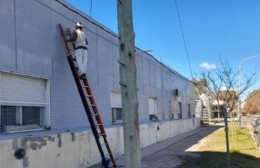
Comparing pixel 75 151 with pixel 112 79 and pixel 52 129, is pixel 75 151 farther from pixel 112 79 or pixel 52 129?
pixel 112 79

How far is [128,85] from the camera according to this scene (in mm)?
5559

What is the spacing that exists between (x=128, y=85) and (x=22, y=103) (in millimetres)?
4654

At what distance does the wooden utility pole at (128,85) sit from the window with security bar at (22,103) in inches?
163

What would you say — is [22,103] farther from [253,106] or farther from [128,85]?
[253,106]

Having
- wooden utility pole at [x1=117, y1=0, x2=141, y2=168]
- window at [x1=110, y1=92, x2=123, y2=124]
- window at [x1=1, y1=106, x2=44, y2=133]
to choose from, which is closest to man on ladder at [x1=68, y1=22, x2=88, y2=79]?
window at [x1=1, y1=106, x2=44, y2=133]

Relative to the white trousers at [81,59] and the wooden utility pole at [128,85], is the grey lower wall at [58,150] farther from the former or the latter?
the wooden utility pole at [128,85]

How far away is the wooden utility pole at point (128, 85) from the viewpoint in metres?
5.46

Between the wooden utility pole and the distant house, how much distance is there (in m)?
3.66

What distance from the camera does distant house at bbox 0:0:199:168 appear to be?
8.88 m

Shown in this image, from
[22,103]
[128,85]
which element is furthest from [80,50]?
[128,85]

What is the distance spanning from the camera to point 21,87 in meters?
9.46

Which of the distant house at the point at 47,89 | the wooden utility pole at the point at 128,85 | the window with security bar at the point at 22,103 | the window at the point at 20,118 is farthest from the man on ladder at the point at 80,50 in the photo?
the wooden utility pole at the point at 128,85

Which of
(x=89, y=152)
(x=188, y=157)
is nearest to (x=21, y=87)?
(x=89, y=152)

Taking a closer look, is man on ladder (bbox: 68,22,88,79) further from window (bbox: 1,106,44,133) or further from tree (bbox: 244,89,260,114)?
tree (bbox: 244,89,260,114)
